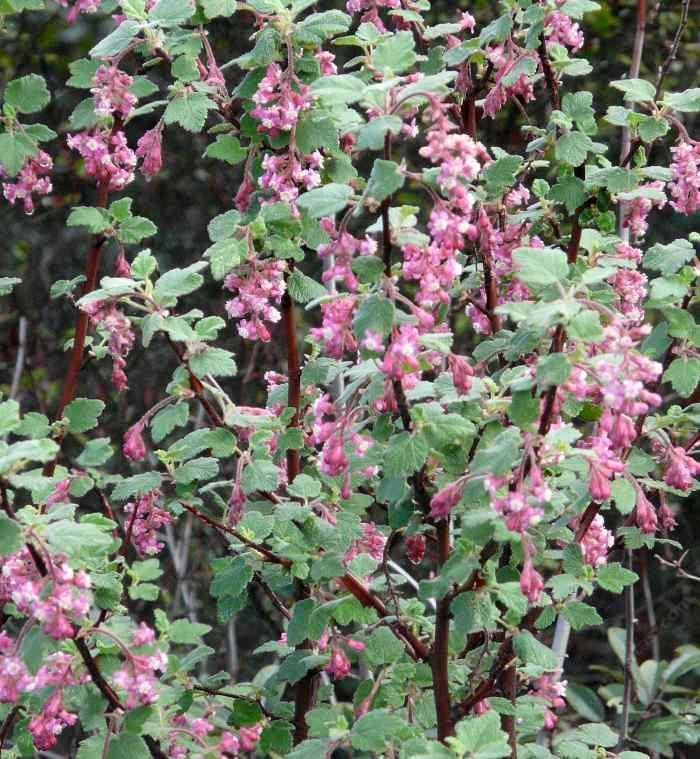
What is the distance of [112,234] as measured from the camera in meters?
2.51

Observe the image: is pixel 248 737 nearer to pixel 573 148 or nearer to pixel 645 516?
pixel 645 516

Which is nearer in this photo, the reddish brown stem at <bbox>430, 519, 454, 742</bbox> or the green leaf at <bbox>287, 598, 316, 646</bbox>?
the reddish brown stem at <bbox>430, 519, 454, 742</bbox>

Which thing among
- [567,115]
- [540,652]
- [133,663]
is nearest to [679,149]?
[567,115]

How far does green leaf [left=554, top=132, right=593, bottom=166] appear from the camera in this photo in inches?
91.3

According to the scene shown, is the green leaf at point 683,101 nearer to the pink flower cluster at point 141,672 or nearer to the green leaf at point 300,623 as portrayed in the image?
the green leaf at point 300,623

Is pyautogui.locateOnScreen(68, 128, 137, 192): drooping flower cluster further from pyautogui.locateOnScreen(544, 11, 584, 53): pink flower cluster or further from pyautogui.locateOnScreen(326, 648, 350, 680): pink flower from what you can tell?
pyautogui.locateOnScreen(326, 648, 350, 680): pink flower

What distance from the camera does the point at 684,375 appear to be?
2381 millimetres

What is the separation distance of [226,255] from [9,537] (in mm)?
595

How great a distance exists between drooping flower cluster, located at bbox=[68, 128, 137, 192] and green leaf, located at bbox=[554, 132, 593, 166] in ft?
2.59

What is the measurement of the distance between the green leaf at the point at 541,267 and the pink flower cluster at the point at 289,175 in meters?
0.48

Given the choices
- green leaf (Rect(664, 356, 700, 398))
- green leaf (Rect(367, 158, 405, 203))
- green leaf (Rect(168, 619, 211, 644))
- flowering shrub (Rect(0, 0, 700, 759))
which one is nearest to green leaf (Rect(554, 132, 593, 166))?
flowering shrub (Rect(0, 0, 700, 759))

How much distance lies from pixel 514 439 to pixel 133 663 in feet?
2.48

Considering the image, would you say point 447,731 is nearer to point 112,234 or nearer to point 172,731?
point 172,731

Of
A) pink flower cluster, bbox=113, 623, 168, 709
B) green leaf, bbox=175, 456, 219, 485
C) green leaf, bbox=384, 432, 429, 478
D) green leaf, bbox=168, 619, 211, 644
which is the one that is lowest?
green leaf, bbox=168, 619, 211, 644
